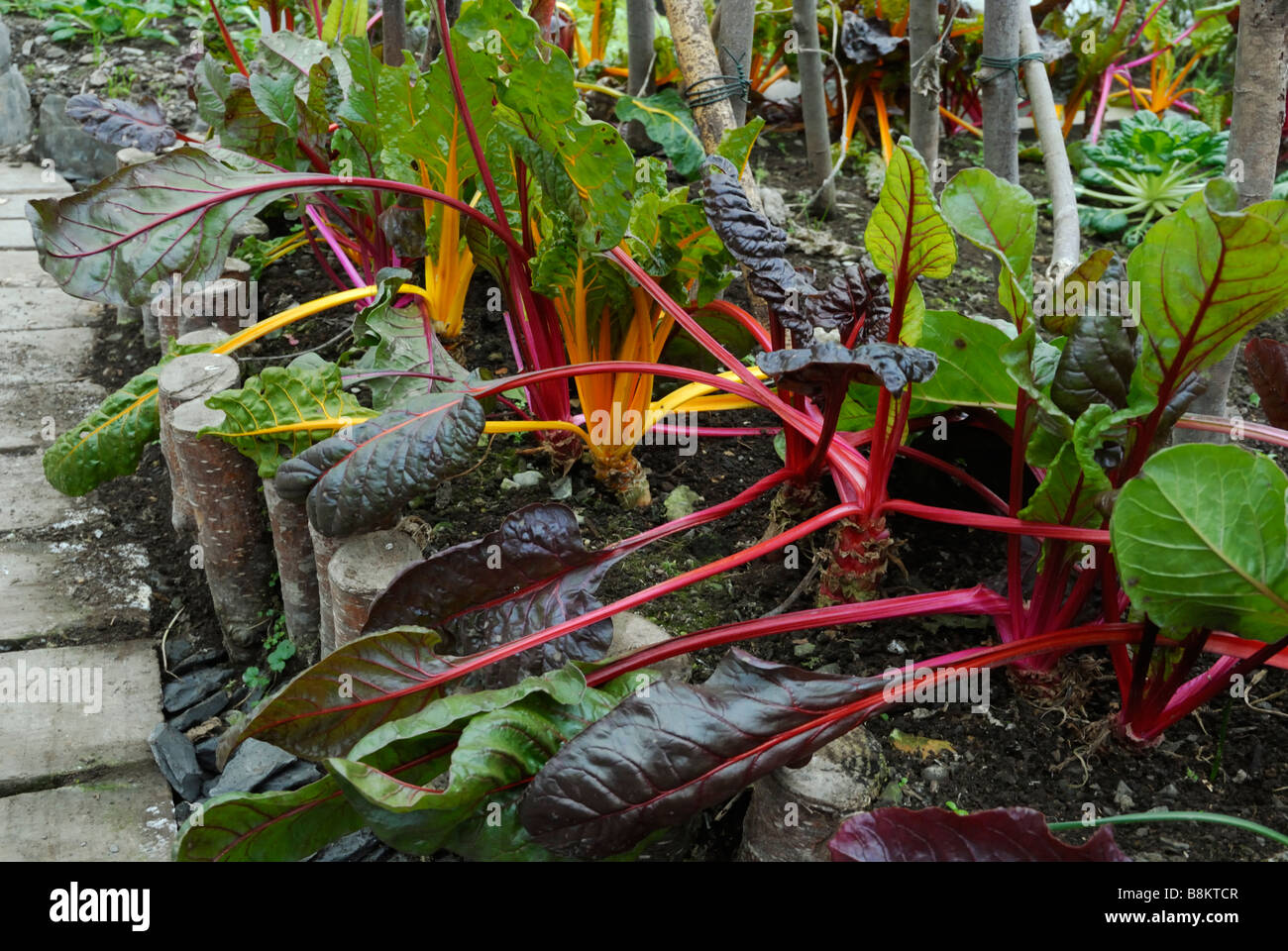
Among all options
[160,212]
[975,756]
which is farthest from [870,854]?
[160,212]

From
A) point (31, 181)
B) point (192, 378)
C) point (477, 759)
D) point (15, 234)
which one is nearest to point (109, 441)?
point (192, 378)

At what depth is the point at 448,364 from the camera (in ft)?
5.91

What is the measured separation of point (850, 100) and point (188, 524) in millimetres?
2292

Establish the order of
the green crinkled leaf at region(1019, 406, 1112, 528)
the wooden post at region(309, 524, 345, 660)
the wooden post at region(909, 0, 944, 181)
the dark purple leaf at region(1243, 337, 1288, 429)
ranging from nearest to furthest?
the green crinkled leaf at region(1019, 406, 1112, 528), the dark purple leaf at region(1243, 337, 1288, 429), the wooden post at region(309, 524, 345, 660), the wooden post at region(909, 0, 944, 181)

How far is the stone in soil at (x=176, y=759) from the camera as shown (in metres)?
1.84

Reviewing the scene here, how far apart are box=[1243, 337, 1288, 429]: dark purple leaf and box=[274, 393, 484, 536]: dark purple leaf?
1.12 m

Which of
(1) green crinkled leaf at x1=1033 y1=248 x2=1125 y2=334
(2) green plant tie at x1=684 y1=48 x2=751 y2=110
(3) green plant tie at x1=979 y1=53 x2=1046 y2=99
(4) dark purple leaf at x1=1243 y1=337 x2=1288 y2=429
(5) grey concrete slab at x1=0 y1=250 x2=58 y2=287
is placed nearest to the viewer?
(1) green crinkled leaf at x1=1033 y1=248 x2=1125 y2=334

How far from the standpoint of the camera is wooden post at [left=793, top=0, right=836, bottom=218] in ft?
7.99

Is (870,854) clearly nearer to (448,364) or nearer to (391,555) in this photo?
(391,555)

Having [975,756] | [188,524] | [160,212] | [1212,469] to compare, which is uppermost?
[160,212]

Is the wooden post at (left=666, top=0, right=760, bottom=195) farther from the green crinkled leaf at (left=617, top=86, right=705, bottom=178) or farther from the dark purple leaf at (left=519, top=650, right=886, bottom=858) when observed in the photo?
the dark purple leaf at (left=519, top=650, right=886, bottom=858)

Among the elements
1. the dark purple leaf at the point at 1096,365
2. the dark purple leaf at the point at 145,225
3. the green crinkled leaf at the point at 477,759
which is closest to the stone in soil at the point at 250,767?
the green crinkled leaf at the point at 477,759

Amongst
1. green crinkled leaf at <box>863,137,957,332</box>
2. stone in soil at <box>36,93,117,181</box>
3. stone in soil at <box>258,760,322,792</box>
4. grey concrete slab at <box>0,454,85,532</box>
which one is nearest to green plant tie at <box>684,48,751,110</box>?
green crinkled leaf at <box>863,137,957,332</box>
